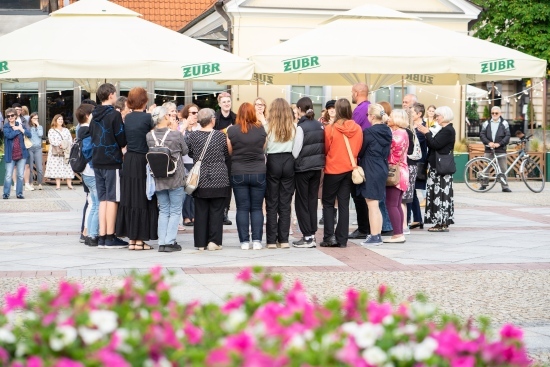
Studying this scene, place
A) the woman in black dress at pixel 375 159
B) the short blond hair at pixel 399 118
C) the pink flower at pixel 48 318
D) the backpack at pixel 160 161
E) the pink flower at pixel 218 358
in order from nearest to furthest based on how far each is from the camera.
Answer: the pink flower at pixel 218 358 < the pink flower at pixel 48 318 < the backpack at pixel 160 161 < the woman in black dress at pixel 375 159 < the short blond hair at pixel 399 118

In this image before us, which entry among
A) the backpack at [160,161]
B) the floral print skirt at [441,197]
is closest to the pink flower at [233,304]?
the backpack at [160,161]

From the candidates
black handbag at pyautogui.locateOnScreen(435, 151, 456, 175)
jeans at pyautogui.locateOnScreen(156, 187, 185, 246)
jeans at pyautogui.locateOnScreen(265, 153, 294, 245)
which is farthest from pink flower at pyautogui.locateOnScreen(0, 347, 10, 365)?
black handbag at pyautogui.locateOnScreen(435, 151, 456, 175)

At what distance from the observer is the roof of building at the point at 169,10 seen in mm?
37938

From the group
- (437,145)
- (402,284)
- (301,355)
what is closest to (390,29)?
(437,145)

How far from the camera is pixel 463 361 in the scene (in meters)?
3.10

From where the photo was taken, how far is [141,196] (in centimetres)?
1142

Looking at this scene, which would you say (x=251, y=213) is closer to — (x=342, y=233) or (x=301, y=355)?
(x=342, y=233)

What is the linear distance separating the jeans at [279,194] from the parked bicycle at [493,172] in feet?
32.9

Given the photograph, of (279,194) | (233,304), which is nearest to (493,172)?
(279,194)

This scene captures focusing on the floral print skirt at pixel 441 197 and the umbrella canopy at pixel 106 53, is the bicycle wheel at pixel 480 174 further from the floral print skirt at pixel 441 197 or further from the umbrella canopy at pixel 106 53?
the umbrella canopy at pixel 106 53

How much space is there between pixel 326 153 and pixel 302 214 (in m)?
0.75

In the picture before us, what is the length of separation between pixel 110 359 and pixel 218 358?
12.2 inches

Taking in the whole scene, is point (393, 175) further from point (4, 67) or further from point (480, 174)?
point (480, 174)

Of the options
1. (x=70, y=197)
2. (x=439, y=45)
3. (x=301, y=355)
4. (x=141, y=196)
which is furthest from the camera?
(x=70, y=197)
